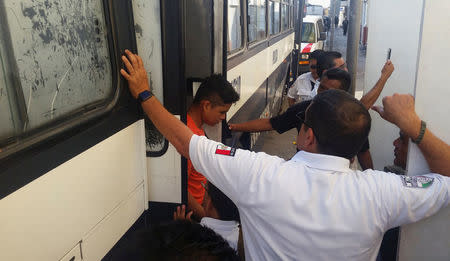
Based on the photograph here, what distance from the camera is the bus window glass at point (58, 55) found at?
120 centimetres

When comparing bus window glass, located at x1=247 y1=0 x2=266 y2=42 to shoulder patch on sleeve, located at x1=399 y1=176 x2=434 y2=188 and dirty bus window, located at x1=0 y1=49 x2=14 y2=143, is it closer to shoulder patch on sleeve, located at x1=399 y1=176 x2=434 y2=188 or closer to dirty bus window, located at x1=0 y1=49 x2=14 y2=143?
shoulder patch on sleeve, located at x1=399 y1=176 x2=434 y2=188

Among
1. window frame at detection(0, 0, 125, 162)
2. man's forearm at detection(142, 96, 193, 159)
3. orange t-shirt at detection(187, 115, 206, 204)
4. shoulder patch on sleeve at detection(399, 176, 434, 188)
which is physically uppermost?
window frame at detection(0, 0, 125, 162)

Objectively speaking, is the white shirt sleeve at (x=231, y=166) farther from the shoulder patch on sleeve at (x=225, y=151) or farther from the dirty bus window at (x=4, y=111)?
the dirty bus window at (x=4, y=111)

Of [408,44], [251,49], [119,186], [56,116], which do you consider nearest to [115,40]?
[56,116]

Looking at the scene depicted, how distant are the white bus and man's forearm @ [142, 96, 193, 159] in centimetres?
9

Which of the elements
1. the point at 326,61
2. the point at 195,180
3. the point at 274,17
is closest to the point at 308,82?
the point at 326,61

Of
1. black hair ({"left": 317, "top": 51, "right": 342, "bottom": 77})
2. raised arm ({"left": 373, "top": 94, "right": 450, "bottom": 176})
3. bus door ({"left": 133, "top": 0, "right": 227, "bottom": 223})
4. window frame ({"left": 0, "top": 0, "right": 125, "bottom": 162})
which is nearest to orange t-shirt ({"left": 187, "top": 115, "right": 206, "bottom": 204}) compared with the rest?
bus door ({"left": 133, "top": 0, "right": 227, "bottom": 223})

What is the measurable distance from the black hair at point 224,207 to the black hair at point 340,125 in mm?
822

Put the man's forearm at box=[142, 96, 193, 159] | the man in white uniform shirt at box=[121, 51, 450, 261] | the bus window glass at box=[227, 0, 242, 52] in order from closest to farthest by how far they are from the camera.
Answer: the man in white uniform shirt at box=[121, 51, 450, 261]
the man's forearm at box=[142, 96, 193, 159]
the bus window glass at box=[227, 0, 242, 52]

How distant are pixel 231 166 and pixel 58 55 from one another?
68 centimetres

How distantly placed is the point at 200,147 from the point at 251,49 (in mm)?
2881

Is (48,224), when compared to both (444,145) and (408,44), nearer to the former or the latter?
(444,145)

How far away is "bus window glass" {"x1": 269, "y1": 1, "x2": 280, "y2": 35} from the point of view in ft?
19.3

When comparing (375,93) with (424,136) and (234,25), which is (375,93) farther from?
(234,25)
